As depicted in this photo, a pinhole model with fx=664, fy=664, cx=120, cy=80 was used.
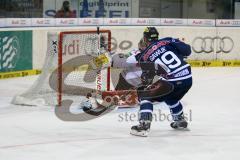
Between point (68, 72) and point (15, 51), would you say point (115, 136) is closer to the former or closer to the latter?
point (68, 72)

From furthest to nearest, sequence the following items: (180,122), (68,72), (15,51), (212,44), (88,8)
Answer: (212,44), (88,8), (15,51), (68,72), (180,122)

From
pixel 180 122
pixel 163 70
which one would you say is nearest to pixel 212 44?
pixel 180 122

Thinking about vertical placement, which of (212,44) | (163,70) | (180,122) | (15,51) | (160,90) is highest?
(212,44)

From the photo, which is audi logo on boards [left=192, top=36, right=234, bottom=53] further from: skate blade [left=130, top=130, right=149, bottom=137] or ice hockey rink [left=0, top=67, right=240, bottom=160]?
skate blade [left=130, top=130, right=149, bottom=137]

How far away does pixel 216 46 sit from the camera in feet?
48.1

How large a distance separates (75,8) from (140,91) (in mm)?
7246

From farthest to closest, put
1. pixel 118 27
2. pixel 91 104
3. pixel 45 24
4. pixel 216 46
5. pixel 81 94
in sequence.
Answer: pixel 216 46, pixel 118 27, pixel 45 24, pixel 81 94, pixel 91 104

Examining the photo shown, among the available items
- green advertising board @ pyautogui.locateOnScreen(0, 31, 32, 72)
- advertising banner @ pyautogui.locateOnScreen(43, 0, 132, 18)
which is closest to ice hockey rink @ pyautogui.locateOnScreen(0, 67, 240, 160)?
green advertising board @ pyautogui.locateOnScreen(0, 31, 32, 72)

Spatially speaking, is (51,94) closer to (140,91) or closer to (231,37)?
(140,91)

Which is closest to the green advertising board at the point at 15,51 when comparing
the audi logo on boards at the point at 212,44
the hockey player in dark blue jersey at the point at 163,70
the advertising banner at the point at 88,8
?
the advertising banner at the point at 88,8

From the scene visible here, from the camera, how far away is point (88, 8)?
13977 millimetres

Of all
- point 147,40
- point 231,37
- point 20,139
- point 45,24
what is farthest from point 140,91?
point 231,37

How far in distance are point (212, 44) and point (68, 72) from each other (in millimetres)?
6134

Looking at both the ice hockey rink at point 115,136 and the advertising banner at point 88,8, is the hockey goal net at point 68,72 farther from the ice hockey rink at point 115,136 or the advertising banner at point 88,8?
the advertising banner at point 88,8
